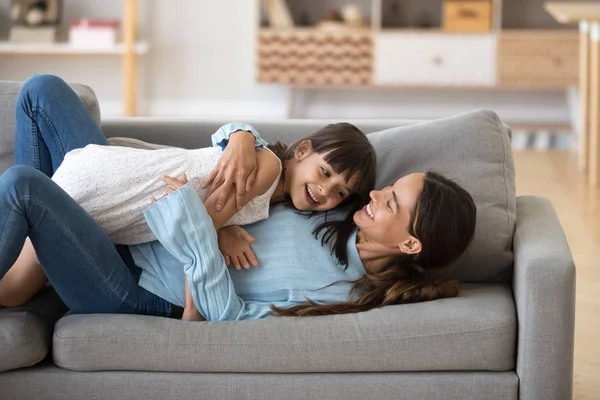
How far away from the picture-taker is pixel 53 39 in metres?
6.09

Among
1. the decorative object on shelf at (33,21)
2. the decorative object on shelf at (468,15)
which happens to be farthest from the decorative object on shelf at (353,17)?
the decorative object on shelf at (33,21)

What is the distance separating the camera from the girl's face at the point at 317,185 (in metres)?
2.13

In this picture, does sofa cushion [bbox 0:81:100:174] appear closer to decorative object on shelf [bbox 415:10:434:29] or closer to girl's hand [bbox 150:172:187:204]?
girl's hand [bbox 150:172:187:204]

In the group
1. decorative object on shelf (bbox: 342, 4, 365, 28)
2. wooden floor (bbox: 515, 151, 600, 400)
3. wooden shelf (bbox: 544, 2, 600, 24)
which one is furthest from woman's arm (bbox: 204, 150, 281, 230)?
decorative object on shelf (bbox: 342, 4, 365, 28)

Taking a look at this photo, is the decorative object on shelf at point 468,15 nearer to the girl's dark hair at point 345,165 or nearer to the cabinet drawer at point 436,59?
the cabinet drawer at point 436,59

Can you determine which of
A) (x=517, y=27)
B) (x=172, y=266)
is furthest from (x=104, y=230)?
(x=517, y=27)

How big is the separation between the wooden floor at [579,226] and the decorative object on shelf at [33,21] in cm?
307

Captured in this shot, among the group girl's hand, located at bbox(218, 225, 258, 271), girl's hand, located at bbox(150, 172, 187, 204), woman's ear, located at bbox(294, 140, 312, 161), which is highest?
woman's ear, located at bbox(294, 140, 312, 161)

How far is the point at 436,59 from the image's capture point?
605cm

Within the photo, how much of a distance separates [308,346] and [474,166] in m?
0.67

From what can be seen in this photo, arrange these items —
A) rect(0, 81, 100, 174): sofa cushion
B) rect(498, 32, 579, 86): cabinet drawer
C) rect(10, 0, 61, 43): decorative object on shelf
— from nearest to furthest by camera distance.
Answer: rect(0, 81, 100, 174): sofa cushion → rect(498, 32, 579, 86): cabinet drawer → rect(10, 0, 61, 43): decorative object on shelf

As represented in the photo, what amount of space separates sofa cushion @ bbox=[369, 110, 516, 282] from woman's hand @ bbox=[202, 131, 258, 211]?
1.13ft

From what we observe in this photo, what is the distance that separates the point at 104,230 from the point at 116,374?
33cm

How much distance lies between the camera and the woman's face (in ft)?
6.71
